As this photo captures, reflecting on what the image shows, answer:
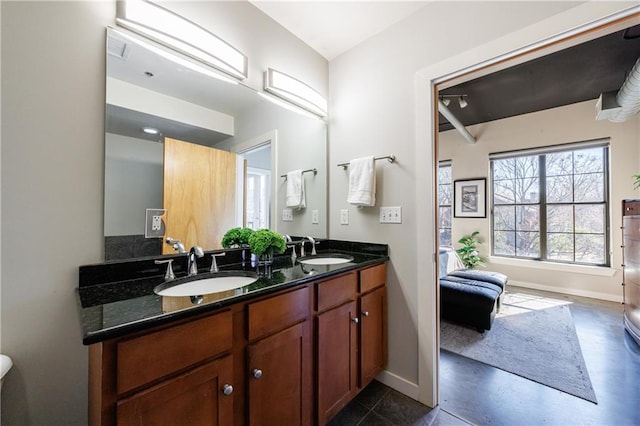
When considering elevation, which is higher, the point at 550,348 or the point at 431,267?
the point at 431,267

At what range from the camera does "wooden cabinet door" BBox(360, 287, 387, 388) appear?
1561 mm

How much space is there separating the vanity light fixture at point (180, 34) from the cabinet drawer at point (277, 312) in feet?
4.32

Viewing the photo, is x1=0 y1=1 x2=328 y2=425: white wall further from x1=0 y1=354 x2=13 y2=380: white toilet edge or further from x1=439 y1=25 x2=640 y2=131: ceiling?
x1=439 y1=25 x2=640 y2=131: ceiling

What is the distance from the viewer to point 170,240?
129cm

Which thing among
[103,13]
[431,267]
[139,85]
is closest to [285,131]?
[139,85]

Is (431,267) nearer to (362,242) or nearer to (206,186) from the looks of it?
(362,242)

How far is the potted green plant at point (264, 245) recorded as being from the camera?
4.58ft

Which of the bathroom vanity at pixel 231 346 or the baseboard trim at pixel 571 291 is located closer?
the bathroom vanity at pixel 231 346

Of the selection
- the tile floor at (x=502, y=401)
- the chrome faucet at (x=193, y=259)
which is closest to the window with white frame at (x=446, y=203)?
the tile floor at (x=502, y=401)

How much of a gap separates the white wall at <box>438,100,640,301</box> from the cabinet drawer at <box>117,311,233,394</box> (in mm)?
4805

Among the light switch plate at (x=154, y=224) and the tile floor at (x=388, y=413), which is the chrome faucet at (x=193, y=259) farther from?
the tile floor at (x=388, y=413)

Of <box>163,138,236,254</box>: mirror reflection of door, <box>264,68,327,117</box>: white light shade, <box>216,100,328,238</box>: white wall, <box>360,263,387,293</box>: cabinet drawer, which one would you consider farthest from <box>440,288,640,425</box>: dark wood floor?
<box>264,68,327,117</box>: white light shade

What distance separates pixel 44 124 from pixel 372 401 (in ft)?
7.11

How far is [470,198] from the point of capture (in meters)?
4.57
